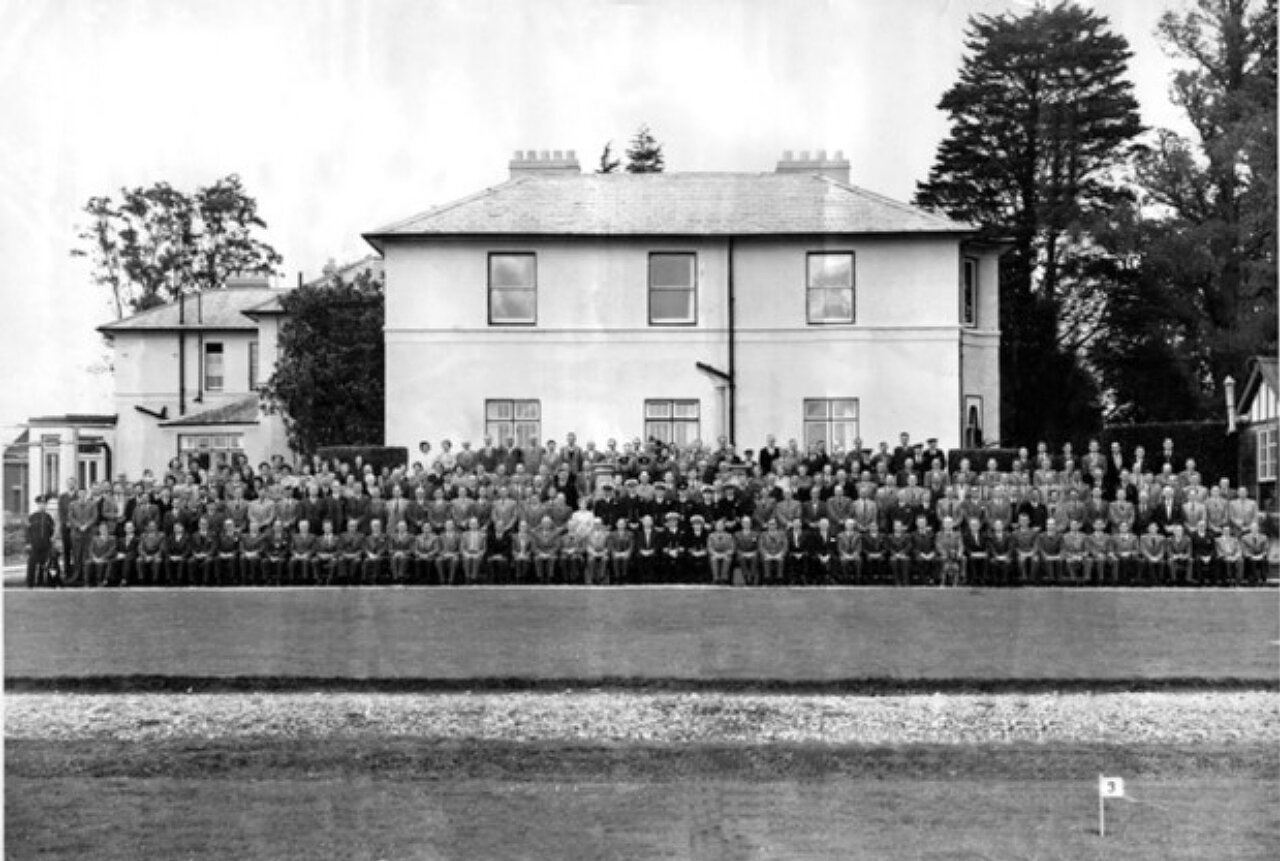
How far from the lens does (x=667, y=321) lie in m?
37.5

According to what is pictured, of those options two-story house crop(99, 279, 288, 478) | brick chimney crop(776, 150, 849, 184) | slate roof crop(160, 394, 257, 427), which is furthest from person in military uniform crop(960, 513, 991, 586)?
slate roof crop(160, 394, 257, 427)

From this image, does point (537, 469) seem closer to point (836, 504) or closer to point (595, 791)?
point (836, 504)

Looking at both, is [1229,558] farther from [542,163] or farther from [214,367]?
[214,367]

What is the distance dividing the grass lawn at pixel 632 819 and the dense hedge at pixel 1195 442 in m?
24.1

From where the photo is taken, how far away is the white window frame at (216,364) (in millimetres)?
55344

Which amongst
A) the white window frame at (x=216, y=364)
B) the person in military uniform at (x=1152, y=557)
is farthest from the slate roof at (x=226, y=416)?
the person in military uniform at (x=1152, y=557)

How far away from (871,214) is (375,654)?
24.2 m

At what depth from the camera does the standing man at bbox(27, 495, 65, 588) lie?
2584 centimetres

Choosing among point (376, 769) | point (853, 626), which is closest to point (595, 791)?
point (376, 769)

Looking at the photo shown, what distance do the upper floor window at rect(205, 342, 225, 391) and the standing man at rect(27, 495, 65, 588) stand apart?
96.7 ft

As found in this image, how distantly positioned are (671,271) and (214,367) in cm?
2374

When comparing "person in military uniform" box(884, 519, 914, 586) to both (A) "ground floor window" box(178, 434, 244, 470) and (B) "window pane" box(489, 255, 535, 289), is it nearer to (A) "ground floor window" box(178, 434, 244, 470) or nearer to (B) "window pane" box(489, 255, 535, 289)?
(B) "window pane" box(489, 255, 535, 289)

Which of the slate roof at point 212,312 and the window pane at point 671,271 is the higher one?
the slate roof at point 212,312

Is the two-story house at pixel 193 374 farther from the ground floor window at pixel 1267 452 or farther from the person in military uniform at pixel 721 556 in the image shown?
the ground floor window at pixel 1267 452
